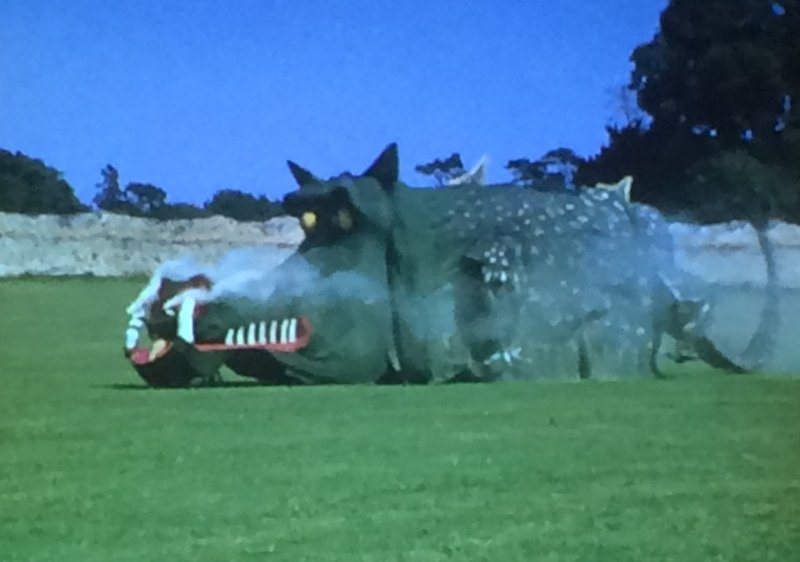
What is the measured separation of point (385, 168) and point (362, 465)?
0.67 metres

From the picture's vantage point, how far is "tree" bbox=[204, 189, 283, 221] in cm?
321

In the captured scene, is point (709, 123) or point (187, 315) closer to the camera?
point (187, 315)

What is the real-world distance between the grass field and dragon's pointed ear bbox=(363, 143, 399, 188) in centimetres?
48

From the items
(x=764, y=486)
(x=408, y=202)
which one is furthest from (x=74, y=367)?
(x=764, y=486)

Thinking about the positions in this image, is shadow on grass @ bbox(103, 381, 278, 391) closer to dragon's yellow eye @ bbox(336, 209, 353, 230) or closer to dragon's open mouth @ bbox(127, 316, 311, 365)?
dragon's open mouth @ bbox(127, 316, 311, 365)

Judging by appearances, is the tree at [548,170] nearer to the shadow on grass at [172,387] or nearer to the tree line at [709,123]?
the tree line at [709,123]

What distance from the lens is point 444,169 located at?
10.8 ft

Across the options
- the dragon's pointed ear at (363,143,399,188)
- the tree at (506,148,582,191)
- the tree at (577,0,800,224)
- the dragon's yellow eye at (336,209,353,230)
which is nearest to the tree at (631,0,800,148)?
the tree at (577,0,800,224)

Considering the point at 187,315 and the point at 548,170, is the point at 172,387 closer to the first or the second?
the point at 187,315

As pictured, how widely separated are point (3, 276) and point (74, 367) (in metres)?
0.25

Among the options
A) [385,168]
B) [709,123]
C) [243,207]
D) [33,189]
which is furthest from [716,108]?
[33,189]

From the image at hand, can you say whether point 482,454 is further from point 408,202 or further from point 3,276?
point 3,276

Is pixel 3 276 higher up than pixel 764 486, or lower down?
higher up

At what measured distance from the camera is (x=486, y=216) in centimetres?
328
